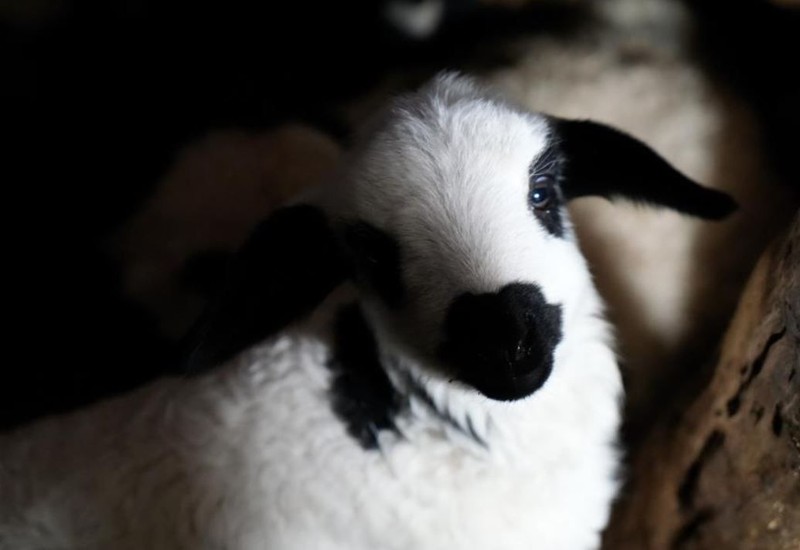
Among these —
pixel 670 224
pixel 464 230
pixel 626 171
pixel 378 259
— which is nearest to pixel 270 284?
pixel 378 259

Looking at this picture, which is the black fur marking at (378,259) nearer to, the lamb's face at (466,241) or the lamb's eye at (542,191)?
the lamb's face at (466,241)

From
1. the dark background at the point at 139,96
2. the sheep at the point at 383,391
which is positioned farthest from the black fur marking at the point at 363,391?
the dark background at the point at 139,96

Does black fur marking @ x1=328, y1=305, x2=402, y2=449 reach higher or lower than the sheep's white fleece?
higher

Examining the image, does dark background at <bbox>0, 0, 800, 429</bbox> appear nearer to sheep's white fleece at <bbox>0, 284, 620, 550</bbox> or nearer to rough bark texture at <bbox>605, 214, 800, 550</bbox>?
sheep's white fleece at <bbox>0, 284, 620, 550</bbox>

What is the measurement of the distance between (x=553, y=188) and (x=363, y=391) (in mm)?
332

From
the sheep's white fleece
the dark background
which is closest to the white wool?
the sheep's white fleece

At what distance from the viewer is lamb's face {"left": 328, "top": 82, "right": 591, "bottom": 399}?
0.89 m

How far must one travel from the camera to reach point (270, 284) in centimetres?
103

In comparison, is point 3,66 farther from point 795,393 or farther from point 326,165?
point 795,393

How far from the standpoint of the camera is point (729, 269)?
1447 millimetres

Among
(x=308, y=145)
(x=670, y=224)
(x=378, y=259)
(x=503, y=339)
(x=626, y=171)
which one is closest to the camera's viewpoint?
(x=503, y=339)

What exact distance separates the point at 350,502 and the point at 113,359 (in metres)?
0.60

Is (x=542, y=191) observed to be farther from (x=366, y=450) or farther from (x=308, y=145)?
(x=308, y=145)

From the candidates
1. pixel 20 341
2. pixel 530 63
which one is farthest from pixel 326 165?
pixel 20 341
